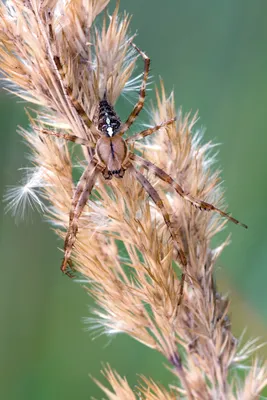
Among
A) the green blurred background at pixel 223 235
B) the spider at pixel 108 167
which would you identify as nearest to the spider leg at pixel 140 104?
the spider at pixel 108 167

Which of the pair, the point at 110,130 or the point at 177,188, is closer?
the point at 177,188

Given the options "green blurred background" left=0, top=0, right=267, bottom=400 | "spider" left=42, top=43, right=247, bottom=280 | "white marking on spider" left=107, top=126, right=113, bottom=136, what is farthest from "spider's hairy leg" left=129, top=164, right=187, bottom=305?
"green blurred background" left=0, top=0, right=267, bottom=400

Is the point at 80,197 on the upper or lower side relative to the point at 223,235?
lower

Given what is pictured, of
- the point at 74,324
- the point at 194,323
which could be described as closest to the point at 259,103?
the point at 74,324

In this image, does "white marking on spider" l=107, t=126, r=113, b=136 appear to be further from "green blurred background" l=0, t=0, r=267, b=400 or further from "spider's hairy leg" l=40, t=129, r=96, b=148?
"green blurred background" l=0, t=0, r=267, b=400

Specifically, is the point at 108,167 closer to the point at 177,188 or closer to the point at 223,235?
the point at 177,188

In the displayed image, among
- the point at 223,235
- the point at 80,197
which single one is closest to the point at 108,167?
the point at 80,197

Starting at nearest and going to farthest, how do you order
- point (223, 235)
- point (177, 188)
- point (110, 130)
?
point (177, 188), point (110, 130), point (223, 235)

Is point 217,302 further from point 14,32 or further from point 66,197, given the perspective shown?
point 14,32

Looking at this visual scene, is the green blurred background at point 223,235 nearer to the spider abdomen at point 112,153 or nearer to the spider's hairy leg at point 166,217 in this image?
the spider abdomen at point 112,153
